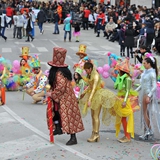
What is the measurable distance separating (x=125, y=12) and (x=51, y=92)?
27714 mm

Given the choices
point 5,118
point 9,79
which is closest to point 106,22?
point 9,79

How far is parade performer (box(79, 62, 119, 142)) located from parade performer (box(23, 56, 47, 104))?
134 inches

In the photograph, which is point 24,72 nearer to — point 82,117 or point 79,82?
point 79,82

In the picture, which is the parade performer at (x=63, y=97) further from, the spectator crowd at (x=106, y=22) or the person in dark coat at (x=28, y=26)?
the person in dark coat at (x=28, y=26)

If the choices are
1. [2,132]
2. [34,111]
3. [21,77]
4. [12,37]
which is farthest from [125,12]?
[2,132]

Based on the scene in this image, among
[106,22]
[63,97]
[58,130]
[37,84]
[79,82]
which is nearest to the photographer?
[63,97]

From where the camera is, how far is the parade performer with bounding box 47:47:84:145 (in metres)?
9.16

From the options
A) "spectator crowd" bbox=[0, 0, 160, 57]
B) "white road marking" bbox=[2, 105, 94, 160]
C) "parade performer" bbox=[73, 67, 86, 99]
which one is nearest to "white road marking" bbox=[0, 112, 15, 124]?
"white road marking" bbox=[2, 105, 94, 160]

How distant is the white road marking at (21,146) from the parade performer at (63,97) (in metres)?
0.58

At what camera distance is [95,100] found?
9562 millimetres

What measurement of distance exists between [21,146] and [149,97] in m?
2.60

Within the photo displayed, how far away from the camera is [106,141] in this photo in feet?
32.6

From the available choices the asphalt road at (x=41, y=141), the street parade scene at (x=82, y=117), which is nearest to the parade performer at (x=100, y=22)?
the asphalt road at (x=41, y=141)

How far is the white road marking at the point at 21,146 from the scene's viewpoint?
29.5 feet
